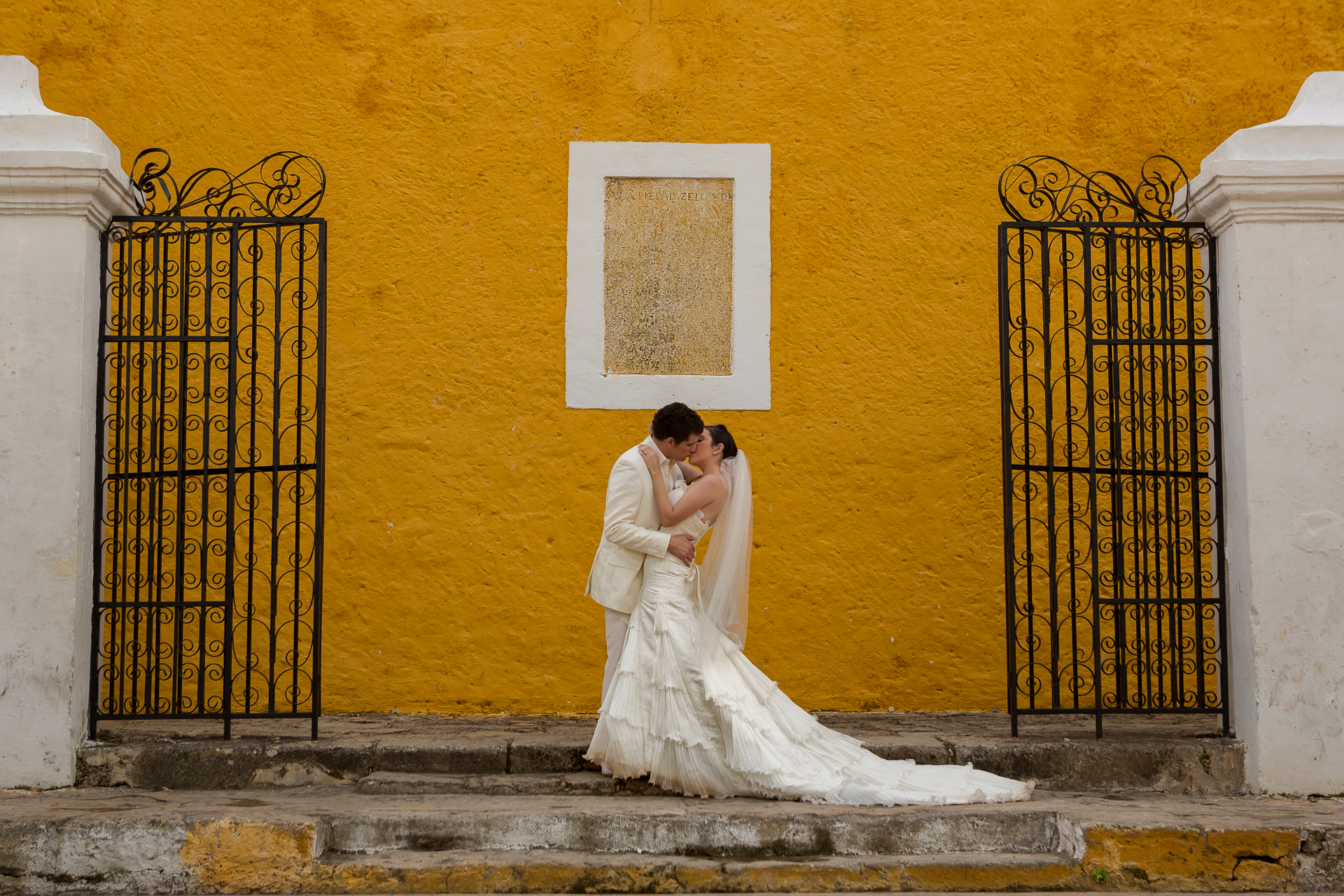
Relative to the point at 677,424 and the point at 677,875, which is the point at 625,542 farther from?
the point at 677,875

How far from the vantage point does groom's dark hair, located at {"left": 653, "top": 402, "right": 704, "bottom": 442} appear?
4.73m

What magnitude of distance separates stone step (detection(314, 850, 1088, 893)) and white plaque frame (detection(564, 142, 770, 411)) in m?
2.83

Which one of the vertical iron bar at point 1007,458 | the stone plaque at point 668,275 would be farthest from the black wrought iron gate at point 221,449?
the stone plaque at point 668,275

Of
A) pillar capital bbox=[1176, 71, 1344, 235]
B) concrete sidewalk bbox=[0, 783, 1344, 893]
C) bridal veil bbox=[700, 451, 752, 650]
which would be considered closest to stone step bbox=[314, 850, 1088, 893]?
concrete sidewalk bbox=[0, 783, 1344, 893]

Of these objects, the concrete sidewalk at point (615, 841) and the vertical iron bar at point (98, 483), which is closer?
the concrete sidewalk at point (615, 841)

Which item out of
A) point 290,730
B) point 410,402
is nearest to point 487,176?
point 410,402

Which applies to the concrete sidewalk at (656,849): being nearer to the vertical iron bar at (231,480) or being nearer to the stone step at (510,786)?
the stone step at (510,786)

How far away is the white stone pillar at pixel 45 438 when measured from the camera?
15.3 ft

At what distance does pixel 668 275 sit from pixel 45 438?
315cm

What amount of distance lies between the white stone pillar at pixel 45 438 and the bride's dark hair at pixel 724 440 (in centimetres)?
257

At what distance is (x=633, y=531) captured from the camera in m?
4.79

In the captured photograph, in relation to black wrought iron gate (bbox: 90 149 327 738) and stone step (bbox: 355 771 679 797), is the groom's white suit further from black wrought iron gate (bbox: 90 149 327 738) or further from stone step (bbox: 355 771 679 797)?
black wrought iron gate (bbox: 90 149 327 738)

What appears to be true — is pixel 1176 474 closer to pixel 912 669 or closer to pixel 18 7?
→ pixel 912 669

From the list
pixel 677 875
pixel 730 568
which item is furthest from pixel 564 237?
pixel 677 875
